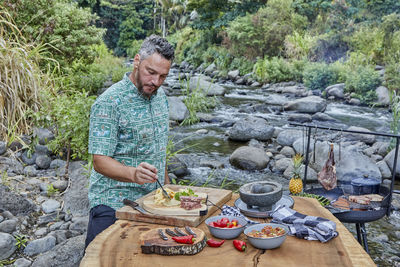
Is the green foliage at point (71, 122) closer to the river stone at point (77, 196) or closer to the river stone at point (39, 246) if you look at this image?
the river stone at point (77, 196)

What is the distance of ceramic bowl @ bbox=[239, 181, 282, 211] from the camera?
2.12m

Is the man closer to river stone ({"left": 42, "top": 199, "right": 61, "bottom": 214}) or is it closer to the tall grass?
river stone ({"left": 42, "top": 199, "right": 61, "bottom": 214})

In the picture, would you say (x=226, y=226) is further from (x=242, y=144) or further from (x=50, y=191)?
(x=242, y=144)

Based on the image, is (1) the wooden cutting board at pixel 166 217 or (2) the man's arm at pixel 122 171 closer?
(1) the wooden cutting board at pixel 166 217

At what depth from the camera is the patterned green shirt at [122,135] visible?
8.06 ft

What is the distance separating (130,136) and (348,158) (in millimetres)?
4701

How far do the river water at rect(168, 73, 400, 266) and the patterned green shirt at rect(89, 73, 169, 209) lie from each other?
2.85 meters

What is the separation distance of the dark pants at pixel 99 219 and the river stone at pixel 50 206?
211 cm

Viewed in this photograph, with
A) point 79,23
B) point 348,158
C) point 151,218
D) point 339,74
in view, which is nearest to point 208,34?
point 339,74

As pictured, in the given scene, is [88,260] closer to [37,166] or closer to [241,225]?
[241,225]

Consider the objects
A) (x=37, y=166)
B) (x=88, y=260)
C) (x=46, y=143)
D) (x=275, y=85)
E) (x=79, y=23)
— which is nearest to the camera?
(x=88, y=260)

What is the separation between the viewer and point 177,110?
34.7ft

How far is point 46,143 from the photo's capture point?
6.02 m

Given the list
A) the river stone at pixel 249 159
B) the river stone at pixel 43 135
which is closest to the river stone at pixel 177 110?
the river stone at pixel 249 159
